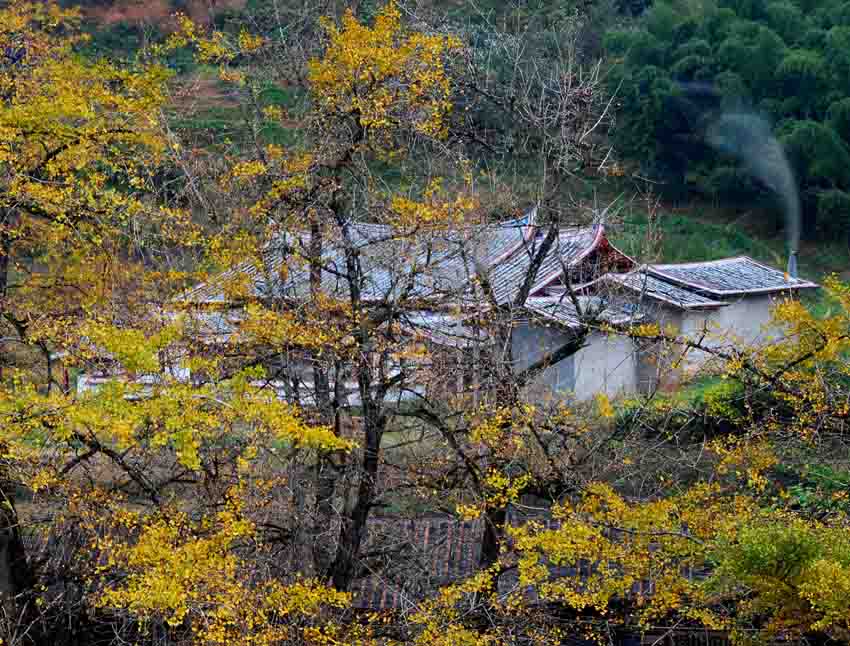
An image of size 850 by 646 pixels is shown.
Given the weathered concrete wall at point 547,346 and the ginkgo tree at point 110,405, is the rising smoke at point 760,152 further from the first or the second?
the ginkgo tree at point 110,405

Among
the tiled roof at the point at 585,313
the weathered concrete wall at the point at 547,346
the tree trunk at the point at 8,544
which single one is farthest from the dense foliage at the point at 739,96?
the tree trunk at the point at 8,544

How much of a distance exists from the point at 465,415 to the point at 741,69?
28099 mm

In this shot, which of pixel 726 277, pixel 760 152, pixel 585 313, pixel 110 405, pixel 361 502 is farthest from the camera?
pixel 760 152

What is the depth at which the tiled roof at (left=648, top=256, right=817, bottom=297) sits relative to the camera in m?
22.1

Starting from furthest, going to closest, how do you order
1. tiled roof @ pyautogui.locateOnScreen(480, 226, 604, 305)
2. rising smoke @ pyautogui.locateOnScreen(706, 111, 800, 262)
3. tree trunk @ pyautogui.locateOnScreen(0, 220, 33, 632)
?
rising smoke @ pyautogui.locateOnScreen(706, 111, 800, 262), tiled roof @ pyautogui.locateOnScreen(480, 226, 604, 305), tree trunk @ pyautogui.locateOnScreen(0, 220, 33, 632)

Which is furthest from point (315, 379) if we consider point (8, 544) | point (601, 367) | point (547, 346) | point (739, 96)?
point (739, 96)

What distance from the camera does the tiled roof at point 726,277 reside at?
22.1m

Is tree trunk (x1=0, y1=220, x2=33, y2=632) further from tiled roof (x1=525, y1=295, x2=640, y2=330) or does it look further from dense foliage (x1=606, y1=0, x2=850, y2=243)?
dense foliage (x1=606, y1=0, x2=850, y2=243)

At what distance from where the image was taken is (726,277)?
78.7 feet

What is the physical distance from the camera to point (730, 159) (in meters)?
34.4

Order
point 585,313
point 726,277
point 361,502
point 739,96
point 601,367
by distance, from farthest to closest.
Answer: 1. point 739,96
2. point 726,277
3. point 601,367
4. point 585,313
5. point 361,502

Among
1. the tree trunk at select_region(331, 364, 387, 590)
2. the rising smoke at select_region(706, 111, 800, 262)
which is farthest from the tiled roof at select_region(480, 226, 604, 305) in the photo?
the rising smoke at select_region(706, 111, 800, 262)

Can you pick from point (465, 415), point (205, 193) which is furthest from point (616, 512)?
point (205, 193)

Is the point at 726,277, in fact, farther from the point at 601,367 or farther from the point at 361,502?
the point at 361,502
